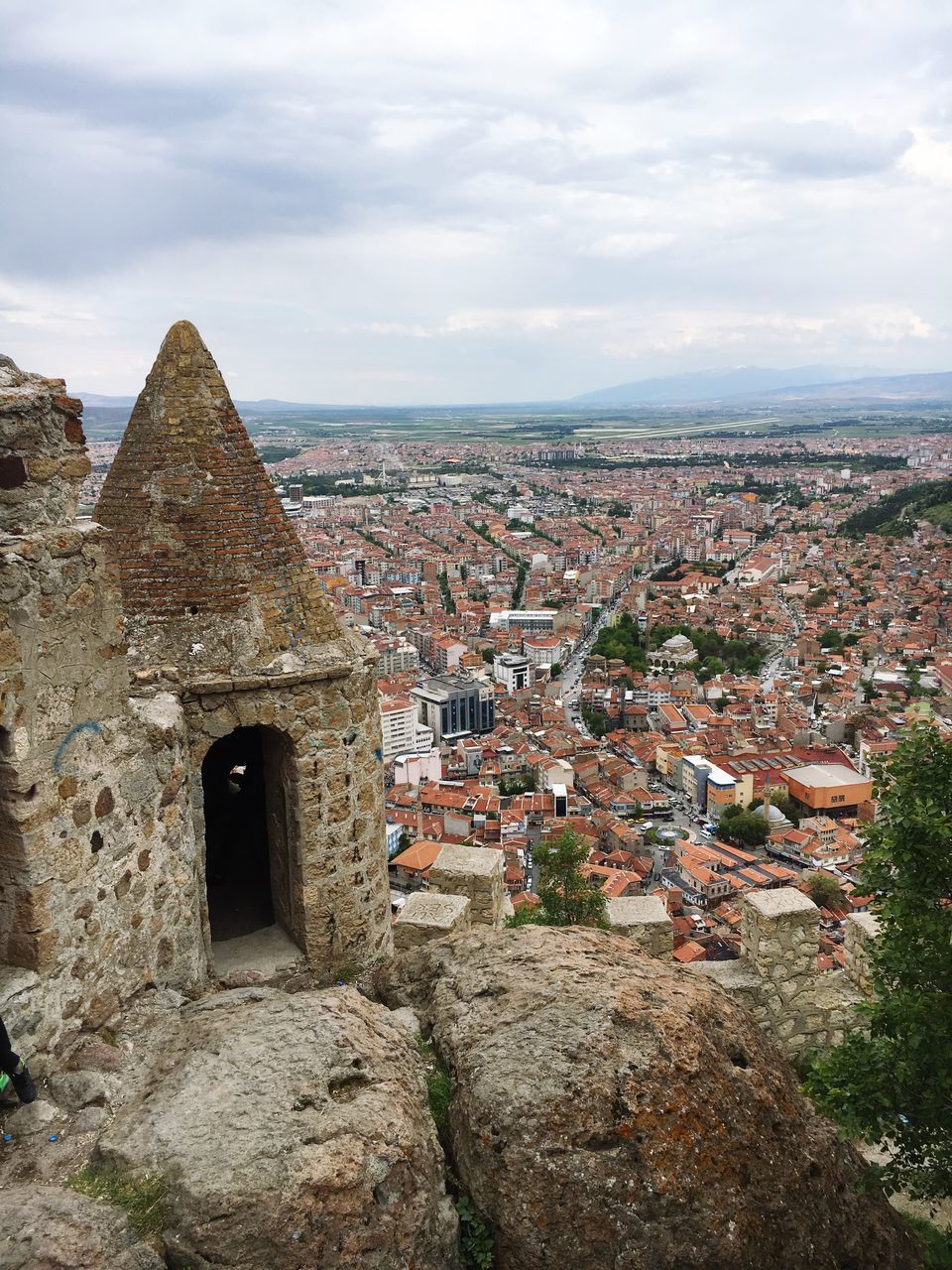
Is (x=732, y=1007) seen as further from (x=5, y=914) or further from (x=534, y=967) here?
(x=5, y=914)

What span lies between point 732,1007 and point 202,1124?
204cm

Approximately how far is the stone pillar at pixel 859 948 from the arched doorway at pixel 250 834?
3.39 meters

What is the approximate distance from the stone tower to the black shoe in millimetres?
199

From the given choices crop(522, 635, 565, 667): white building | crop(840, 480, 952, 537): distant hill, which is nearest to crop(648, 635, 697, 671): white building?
crop(522, 635, 565, 667): white building

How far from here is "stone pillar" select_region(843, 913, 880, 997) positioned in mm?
6094

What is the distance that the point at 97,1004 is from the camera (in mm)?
3906

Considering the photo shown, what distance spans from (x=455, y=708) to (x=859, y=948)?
5818cm

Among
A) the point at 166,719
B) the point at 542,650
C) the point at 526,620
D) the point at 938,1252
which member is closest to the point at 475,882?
the point at 166,719

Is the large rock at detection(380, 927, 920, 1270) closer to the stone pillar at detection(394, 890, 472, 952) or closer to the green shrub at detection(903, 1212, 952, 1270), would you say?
the green shrub at detection(903, 1212, 952, 1270)

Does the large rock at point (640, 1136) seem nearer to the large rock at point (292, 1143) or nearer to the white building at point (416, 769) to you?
the large rock at point (292, 1143)

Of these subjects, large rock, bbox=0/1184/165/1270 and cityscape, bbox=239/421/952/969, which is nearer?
large rock, bbox=0/1184/165/1270

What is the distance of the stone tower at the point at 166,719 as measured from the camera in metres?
3.58

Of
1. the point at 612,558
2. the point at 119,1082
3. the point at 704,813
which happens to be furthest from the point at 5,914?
the point at 612,558

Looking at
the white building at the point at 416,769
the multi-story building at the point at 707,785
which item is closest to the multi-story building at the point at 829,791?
the multi-story building at the point at 707,785
